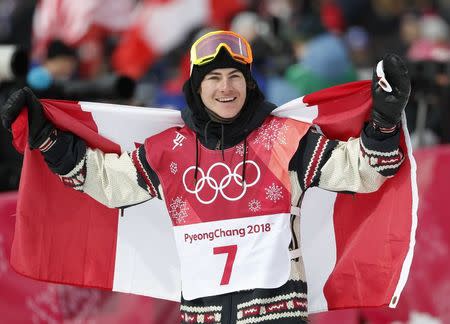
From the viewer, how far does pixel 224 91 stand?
15.9 feet

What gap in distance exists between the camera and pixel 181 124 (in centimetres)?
526

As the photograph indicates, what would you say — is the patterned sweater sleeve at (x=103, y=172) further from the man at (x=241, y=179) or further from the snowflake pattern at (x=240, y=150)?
the snowflake pattern at (x=240, y=150)

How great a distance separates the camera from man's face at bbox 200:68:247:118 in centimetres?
486

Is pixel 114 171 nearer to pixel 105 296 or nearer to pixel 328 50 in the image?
pixel 105 296

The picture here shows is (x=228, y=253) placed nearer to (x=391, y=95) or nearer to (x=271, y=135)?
(x=271, y=135)

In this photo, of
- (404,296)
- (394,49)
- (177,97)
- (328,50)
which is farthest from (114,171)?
(394,49)

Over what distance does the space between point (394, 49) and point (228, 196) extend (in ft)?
28.3

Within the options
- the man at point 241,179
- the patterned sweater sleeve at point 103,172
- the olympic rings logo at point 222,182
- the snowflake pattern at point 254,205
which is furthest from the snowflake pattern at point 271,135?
the patterned sweater sleeve at point 103,172

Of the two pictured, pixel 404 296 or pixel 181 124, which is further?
pixel 404 296

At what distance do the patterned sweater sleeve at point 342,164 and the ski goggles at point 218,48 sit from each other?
460mm

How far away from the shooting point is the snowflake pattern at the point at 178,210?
4.92m

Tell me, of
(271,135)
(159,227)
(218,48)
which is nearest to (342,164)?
(271,135)

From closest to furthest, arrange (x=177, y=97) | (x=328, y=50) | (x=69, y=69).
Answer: (x=328, y=50)
(x=69, y=69)
(x=177, y=97)

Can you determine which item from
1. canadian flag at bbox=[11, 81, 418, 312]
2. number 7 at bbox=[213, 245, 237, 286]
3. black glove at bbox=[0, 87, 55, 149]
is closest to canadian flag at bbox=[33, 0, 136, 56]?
canadian flag at bbox=[11, 81, 418, 312]
